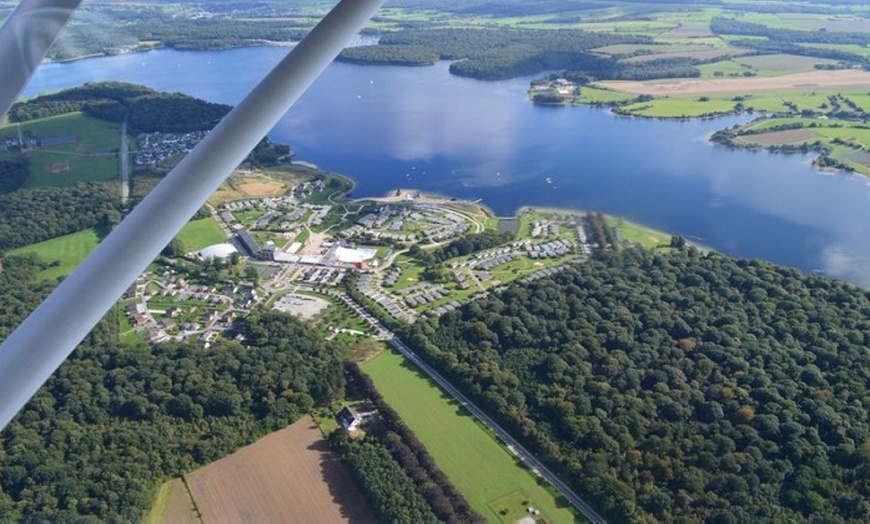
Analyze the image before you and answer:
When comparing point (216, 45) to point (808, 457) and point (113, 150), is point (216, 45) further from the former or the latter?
point (808, 457)

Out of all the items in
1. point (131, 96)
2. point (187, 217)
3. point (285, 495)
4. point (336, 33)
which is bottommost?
point (285, 495)

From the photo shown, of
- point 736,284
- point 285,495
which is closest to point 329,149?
point 736,284

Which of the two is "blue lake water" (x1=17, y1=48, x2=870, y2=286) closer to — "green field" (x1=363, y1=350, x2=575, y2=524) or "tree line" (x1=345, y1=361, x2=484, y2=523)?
"green field" (x1=363, y1=350, x2=575, y2=524)

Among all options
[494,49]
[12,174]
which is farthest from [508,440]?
[494,49]

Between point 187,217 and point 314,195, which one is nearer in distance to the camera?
point 187,217

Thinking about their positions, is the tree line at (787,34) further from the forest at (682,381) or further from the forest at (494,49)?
the forest at (682,381)

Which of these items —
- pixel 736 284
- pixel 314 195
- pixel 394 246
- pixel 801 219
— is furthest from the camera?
pixel 314 195

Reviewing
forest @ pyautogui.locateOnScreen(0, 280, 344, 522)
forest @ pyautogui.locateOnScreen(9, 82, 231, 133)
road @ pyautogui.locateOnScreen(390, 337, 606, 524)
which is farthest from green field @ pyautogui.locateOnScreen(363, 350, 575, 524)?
forest @ pyautogui.locateOnScreen(9, 82, 231, 133)
